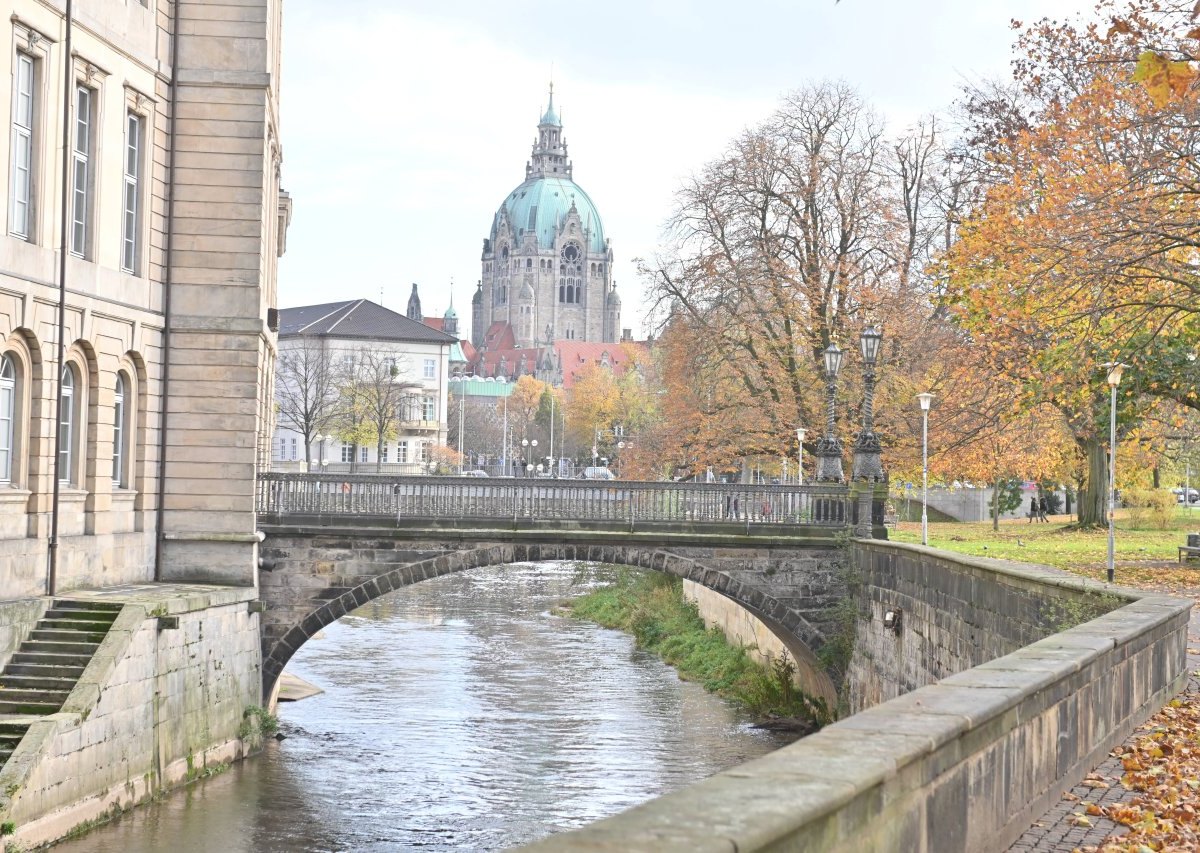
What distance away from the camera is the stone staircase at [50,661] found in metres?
18.5

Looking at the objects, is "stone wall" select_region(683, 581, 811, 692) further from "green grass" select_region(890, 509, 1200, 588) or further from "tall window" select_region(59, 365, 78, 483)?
"tall window" select_region(59, 365, 78, 483)

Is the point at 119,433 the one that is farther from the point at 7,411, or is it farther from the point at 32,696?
the point at 32,696

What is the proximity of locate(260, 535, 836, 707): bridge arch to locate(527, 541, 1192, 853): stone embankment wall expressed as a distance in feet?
42.5

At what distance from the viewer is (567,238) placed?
19725 cm

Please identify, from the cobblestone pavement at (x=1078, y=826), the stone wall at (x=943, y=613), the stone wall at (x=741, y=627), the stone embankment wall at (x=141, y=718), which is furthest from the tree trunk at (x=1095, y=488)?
the cobblestone pavement at (x=1078, y=826)

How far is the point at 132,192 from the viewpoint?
944 inches

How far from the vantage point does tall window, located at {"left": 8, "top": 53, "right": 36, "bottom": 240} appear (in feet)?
66.9

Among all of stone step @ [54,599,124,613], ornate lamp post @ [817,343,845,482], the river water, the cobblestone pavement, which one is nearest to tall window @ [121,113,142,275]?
stone step @ [54,599,124,613]

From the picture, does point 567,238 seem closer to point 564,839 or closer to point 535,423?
point 535,423

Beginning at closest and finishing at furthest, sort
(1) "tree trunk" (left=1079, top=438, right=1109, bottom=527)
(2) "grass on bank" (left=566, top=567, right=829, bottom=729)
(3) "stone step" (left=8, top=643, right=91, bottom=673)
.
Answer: (3) "stone step" (left=8, top=643, right=91, bottom=673)
(2) "grass on bank" (left=566, top=567, right=829, bottom=729)
(1) "tree trunk" (left=1079, top=438, right=1109, bottom=527)

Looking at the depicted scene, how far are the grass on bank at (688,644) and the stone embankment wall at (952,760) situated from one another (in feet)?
53.0

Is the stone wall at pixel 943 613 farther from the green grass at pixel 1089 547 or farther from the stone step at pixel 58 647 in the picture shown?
the stone step at pixel 58 647

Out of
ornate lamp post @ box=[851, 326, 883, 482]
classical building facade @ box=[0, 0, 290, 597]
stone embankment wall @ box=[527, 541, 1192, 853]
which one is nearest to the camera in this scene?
stone embankment wall @ box=[527, 541, 1192, 853]

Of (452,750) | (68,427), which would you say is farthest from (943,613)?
(68,427)
